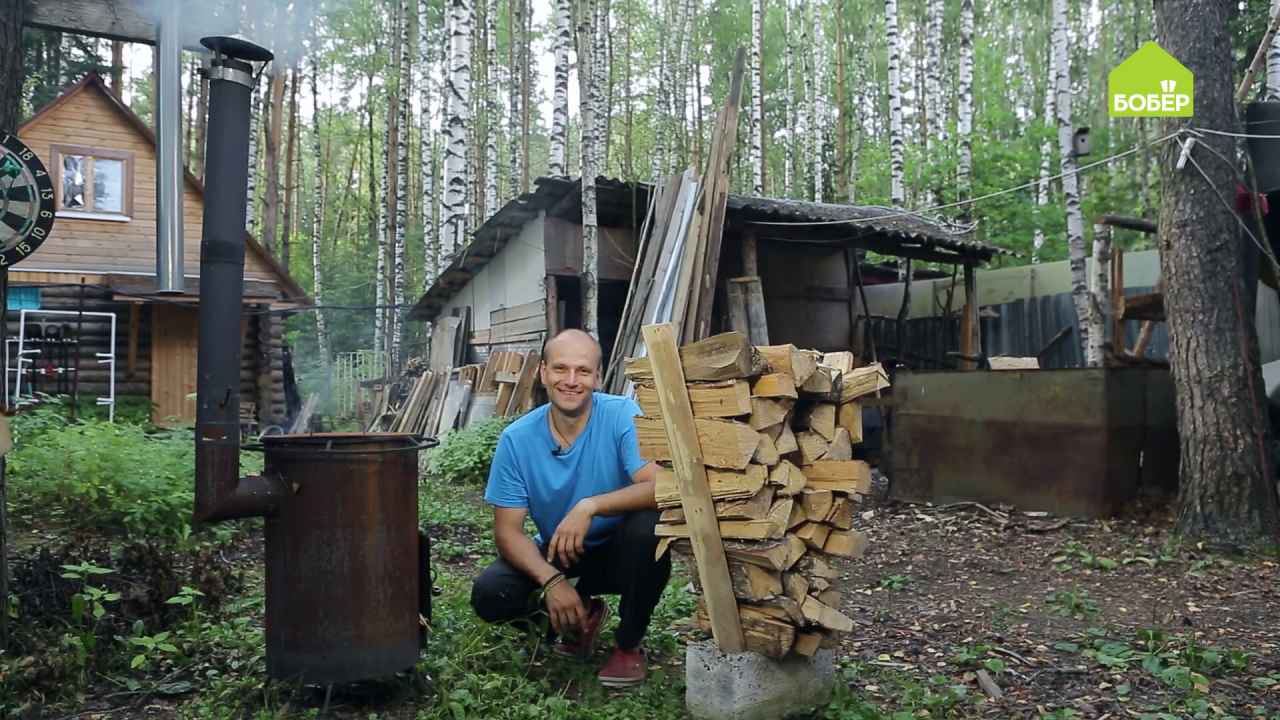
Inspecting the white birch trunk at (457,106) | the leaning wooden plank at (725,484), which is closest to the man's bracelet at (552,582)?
the leaning wooden plank at (725,484)

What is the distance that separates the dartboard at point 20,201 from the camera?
3668mm

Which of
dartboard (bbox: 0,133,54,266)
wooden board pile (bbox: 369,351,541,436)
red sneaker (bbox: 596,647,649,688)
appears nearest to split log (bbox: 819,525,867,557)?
red sneaker (bbox: 596,647,649,688)

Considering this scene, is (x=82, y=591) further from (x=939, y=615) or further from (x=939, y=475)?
(x=939, y=475)

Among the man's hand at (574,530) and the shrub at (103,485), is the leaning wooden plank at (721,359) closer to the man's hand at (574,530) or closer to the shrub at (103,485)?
the man's hand at (574,530)

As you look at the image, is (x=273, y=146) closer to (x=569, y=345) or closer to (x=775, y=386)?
(x=569, y=345)

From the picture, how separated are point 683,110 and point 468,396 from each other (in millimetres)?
17237

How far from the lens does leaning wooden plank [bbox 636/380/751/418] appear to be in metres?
3.05

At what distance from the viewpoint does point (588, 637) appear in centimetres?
362

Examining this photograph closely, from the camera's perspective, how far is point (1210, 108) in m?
6.40

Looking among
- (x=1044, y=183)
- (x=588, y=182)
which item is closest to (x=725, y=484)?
(x=588, y=182)

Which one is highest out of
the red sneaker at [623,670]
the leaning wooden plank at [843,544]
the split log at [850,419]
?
the split log at [850,419]

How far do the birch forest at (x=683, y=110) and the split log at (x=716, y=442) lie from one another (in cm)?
1028

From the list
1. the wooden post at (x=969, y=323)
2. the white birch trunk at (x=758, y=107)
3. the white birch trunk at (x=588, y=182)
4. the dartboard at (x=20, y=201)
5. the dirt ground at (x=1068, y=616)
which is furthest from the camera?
the white birch trunk at (x=758, y=107)

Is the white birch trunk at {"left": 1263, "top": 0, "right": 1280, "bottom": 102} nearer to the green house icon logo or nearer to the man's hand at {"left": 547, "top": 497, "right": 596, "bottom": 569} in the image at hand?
the green house icon logo
